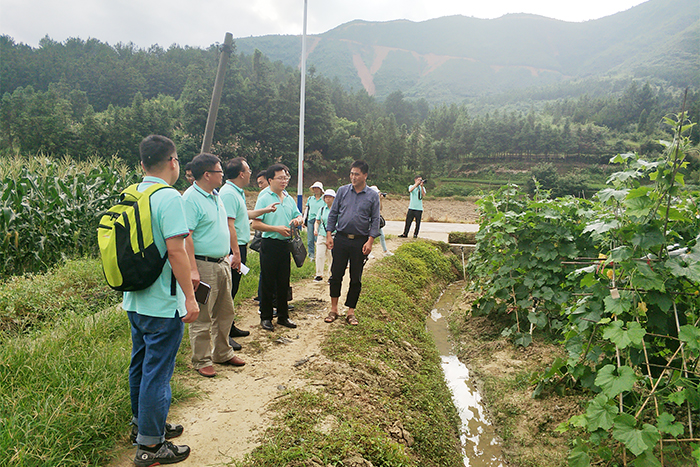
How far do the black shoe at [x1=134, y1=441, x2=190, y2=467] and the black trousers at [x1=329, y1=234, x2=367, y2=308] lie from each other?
2894 millimetres

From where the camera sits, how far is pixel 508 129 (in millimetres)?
77812

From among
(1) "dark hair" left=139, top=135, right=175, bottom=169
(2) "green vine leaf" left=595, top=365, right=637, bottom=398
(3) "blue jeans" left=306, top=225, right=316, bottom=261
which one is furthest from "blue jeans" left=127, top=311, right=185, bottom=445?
(3) "blue jeans" left=306, top=225, right=316, bottom=261

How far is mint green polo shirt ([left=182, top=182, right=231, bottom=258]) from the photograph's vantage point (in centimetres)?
345

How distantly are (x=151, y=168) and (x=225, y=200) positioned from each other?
5.31 feet

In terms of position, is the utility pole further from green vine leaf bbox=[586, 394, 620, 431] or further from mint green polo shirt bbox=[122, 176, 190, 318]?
green vine leaf bbox=[586, 394, 620, 431]

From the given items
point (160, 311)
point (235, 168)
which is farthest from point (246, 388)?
point (235, 168)

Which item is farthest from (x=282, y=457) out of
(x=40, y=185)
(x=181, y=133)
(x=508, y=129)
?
(x=508, y=129)

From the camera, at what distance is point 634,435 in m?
2.48

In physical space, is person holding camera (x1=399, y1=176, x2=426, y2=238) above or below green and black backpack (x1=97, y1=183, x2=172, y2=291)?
below

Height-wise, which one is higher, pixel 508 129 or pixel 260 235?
pixel 508 129

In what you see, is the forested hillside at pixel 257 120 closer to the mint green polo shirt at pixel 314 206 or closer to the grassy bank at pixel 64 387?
the mint green polo shirt at pixel 314 206

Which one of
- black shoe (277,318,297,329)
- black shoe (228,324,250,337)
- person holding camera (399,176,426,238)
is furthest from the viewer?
person holding camera (399,176,426,238)

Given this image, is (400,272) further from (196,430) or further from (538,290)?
(196,430)

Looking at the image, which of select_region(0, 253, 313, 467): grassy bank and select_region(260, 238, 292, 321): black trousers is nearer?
select_region(0, 253, 313, 467): grassy bank
